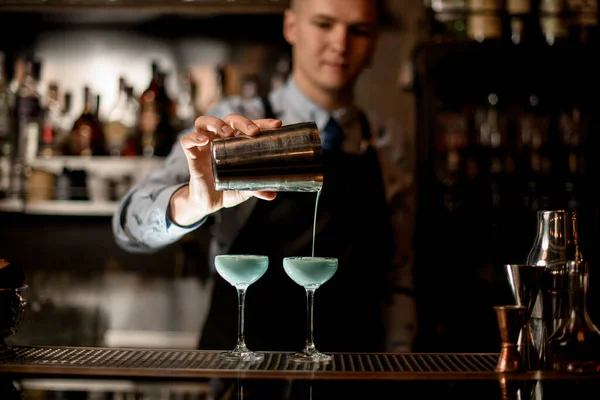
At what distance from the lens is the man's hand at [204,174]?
1.21 metres

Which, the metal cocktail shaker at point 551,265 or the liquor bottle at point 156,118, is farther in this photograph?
the liquor bottle at point 156,118

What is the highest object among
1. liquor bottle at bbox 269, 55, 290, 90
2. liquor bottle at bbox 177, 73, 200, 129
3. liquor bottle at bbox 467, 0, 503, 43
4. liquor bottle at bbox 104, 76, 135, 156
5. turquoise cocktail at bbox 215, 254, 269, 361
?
liquor bottle at bbox 467, 0, 503, 43

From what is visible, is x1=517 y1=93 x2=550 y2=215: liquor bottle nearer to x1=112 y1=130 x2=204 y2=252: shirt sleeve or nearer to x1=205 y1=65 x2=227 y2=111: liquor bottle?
x1=205 y1=65 x2=227 y2=111: liquor bottle

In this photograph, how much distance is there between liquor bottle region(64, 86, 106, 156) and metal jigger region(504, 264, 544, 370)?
205cm

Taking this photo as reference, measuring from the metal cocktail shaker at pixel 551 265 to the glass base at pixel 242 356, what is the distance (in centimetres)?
50

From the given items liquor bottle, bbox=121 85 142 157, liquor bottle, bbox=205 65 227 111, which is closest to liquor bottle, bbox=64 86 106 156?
liquor bottle, bbox=121 85 142 157

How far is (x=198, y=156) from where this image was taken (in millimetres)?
1335

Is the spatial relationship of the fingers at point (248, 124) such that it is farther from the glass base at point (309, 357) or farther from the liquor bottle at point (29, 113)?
the liquor bottle at point (29, 113)

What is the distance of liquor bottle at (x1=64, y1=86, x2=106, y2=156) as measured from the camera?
2668mm

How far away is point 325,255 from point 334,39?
72 cm

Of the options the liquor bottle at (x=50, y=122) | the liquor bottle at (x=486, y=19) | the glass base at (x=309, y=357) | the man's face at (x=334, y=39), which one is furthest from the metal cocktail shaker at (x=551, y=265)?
the liquor bottle at (x=50, y=122)

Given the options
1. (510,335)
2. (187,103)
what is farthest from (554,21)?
(510,335)

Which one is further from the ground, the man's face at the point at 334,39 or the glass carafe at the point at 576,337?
the man's face at the point at 334,39

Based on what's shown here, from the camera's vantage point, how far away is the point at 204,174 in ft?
4.53
